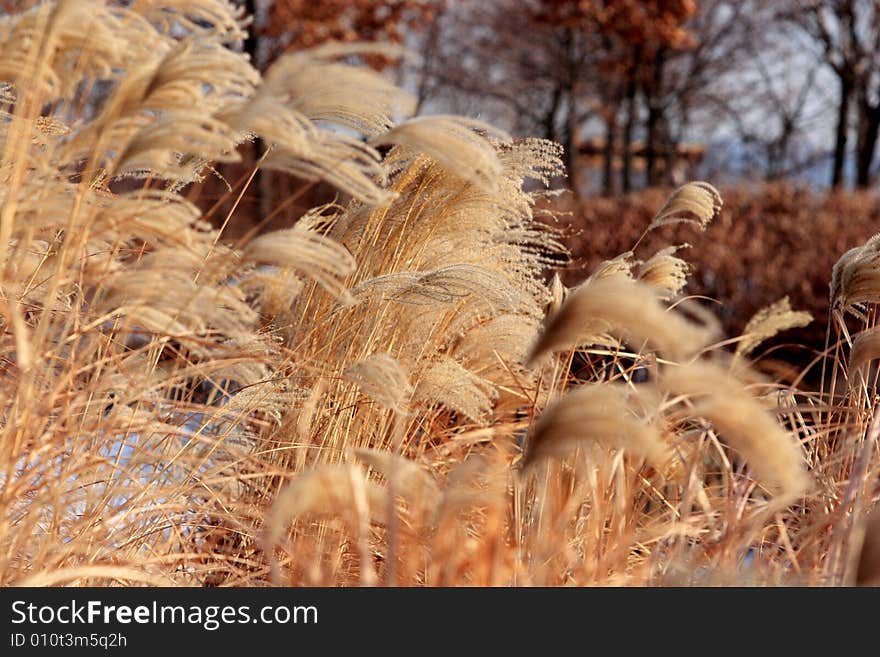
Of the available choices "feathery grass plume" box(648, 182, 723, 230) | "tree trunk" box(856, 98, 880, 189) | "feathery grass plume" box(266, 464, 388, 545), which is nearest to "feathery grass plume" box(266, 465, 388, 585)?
"feathery grass plume" box(266, 464, 388, 545)

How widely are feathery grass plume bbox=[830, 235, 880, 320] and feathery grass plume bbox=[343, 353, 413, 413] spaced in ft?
3.60

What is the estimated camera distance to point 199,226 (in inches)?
73.9

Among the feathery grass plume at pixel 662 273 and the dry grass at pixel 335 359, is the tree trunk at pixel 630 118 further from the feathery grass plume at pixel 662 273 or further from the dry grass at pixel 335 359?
the feathery grass plume at pixel 662 273

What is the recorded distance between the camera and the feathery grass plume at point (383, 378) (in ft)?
6.42

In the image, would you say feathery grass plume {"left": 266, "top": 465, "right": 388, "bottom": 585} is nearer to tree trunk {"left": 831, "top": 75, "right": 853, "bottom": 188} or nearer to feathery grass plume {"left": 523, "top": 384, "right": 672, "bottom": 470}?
feathery grass plume {"left": 523, "top": 384, "right": 672, "bottom": 470}

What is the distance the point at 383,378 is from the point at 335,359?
762mm

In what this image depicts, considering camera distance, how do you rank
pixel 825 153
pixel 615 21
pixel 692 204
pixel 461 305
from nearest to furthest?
pixel 692 204, pixel 461 305, pixel 615 21, pixel 825 153

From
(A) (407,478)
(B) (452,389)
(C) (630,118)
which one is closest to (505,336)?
(B) (452,389)

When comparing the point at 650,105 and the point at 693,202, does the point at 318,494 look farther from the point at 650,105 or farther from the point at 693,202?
the point at 650,105

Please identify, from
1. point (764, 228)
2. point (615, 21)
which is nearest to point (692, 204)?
point (764, 228)

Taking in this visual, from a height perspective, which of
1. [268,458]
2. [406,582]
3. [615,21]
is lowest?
[406,582]

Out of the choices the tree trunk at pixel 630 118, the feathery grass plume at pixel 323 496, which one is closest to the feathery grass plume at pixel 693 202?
the feathery grass plume at pixel 323 496
